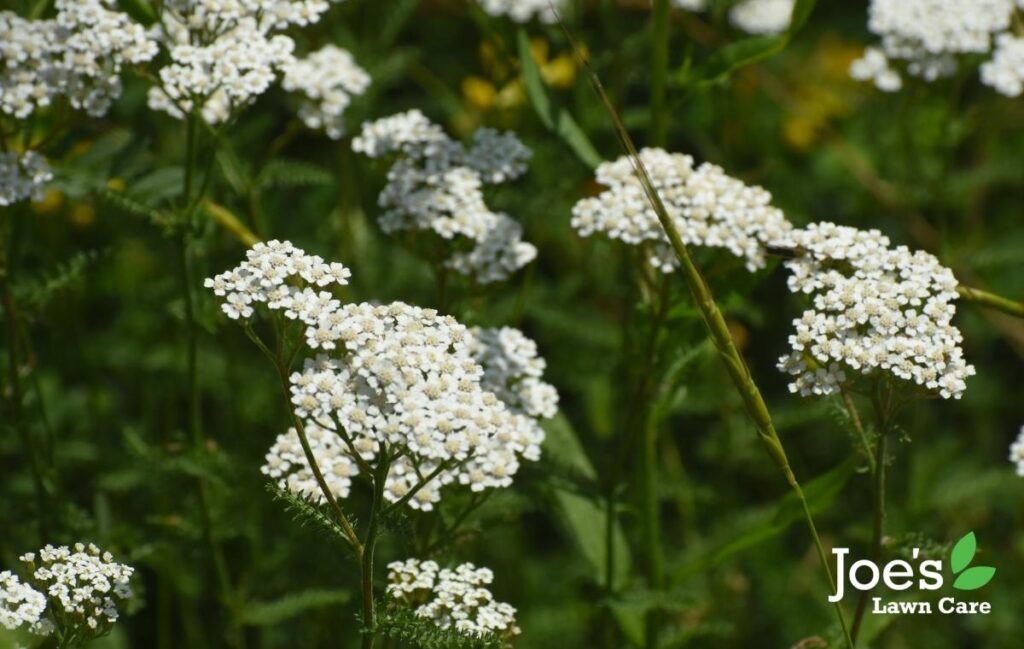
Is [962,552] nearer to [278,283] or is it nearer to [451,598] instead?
[451,598]

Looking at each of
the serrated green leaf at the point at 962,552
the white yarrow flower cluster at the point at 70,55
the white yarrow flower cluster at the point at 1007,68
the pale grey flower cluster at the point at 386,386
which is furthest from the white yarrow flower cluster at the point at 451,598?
the white yarrow flower cluster at the point at 1007,68

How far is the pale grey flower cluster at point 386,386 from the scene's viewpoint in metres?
3.13

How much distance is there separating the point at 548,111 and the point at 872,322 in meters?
1.46

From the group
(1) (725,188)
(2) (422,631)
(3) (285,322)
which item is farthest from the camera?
(1) (725,188)

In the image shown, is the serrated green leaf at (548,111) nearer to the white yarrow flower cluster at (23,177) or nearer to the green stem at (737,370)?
the green stem at (737,370)

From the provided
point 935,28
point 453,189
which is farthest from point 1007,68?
point 453,189

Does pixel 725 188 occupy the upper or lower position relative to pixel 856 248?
upper

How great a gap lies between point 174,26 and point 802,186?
3.71m

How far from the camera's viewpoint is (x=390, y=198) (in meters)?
4.35

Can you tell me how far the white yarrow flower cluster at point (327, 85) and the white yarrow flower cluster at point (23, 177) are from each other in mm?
892

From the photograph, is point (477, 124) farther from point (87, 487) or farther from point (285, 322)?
point (285, 322)

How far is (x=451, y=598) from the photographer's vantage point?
336 centimetres

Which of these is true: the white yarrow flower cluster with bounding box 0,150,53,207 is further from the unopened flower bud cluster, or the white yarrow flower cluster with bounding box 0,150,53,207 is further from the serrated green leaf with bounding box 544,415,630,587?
Result: the serrated green leaf with bounding box 544,415,630,587

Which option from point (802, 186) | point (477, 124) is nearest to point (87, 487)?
point (477, 124)
